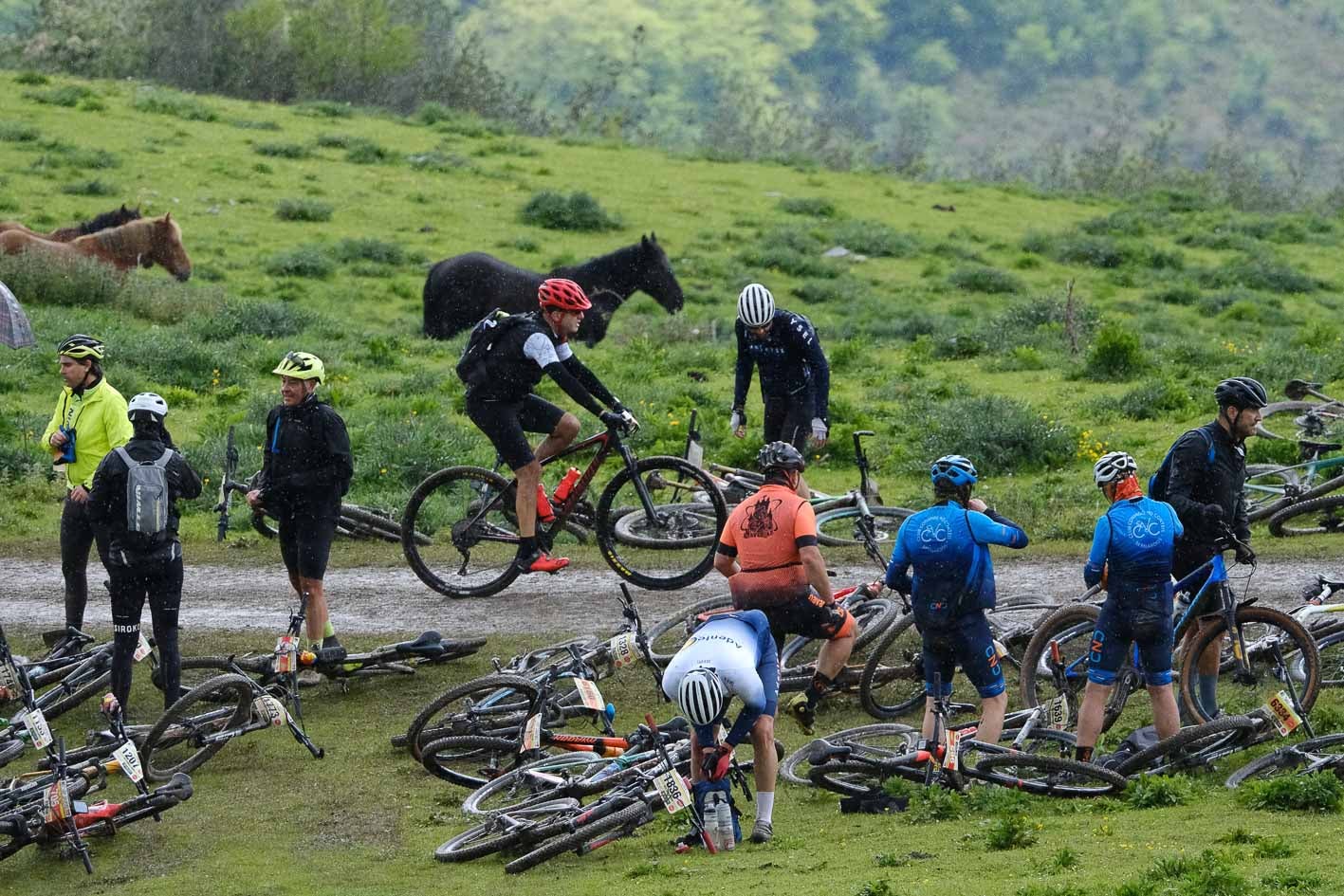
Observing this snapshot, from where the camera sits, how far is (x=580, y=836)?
9.30 meters

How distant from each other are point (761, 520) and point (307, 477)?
346 centimetres

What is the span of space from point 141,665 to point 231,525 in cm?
454

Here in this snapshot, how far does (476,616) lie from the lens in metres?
14.2

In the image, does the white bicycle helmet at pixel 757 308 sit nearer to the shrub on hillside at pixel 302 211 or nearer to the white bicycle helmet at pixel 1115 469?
the white bicycle helmet at pixel 1115 469

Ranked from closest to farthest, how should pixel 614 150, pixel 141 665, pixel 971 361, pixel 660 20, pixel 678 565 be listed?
pixel 141 665 < pixel 678 565 < pixel 971 361 < pixel 614 150 < pixel 660 20

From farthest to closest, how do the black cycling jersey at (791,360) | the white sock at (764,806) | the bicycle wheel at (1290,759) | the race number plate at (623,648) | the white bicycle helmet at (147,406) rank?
the black cycling jersey at (791,360) → the white bicycle helmet at (147,406) → the race number plate at (623,648) → the bicycle wheel at (1290,759) → the white sock at (764,806)

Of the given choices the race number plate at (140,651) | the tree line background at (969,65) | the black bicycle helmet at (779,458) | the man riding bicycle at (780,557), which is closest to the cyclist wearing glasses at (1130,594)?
the man riding bicycle at (780,557)

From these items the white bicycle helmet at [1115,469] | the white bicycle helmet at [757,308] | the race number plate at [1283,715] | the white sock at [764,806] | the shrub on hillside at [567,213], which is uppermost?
the shrub on hillside at [567,213]

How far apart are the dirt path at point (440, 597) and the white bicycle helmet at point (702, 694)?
171 inches

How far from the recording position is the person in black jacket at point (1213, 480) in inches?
429

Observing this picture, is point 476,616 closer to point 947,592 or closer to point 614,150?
point 947,592

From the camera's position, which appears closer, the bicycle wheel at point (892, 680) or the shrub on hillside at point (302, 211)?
the bicycle wheel at point (892, 680)

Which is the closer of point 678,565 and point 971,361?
point 678,565

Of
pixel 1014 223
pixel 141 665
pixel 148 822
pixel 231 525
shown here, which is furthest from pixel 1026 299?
pixel 148 822
